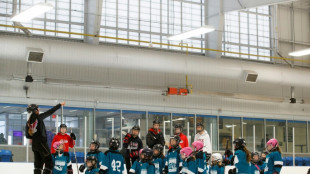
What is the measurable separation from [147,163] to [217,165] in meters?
3.20

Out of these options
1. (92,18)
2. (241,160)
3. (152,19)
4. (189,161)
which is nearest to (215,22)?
(152,19)

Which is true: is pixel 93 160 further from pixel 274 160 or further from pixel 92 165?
pixel 274 160

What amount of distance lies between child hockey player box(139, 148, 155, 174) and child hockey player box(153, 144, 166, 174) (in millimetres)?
955

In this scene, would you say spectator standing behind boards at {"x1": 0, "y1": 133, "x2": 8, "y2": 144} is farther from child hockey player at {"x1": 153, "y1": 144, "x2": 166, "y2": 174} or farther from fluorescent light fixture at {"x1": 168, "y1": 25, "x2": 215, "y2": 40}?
child hockey player at {"x1": 153, "y1": 144, "x2": 166, "y2": 174}

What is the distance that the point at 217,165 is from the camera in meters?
13.1

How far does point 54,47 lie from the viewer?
17516 mm

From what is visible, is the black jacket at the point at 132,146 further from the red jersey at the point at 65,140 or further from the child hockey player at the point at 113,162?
the child hockey player at the point at 113,162

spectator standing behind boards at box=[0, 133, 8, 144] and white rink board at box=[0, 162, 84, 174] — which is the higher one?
spectator standing behind boards at box=[0, 133, 8, 144]

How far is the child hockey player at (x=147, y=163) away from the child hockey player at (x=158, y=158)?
95 cm

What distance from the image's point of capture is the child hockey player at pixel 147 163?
34.4 ft

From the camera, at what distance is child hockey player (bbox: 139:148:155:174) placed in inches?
413

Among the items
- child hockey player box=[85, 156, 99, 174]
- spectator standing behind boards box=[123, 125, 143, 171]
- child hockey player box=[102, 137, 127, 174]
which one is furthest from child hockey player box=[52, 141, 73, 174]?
child hockey player box=[102, 137, 127, 174]

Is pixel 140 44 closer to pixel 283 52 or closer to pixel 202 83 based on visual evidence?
pixel 202 83

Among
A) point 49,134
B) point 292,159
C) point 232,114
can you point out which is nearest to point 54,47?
point 49,134
